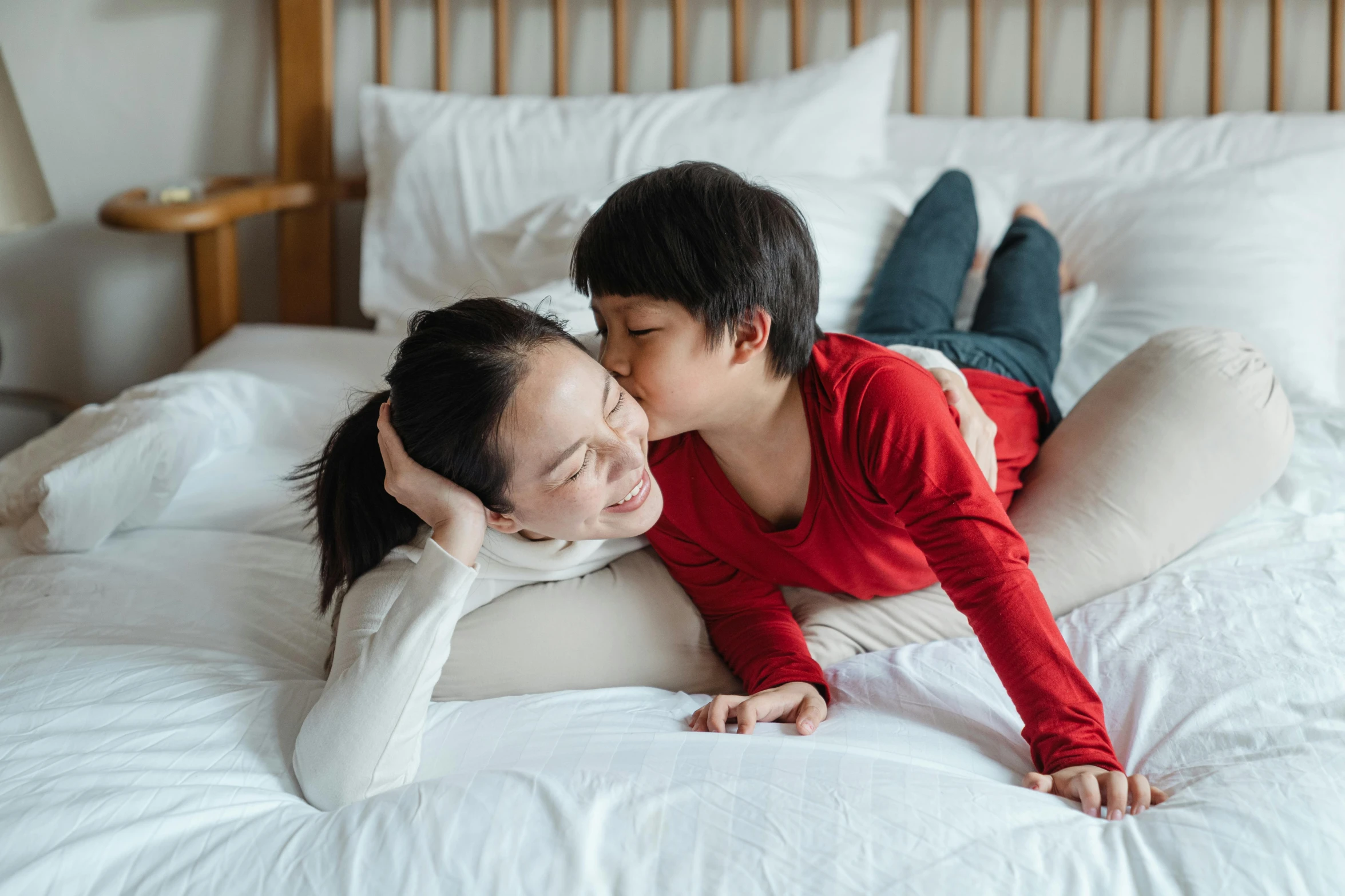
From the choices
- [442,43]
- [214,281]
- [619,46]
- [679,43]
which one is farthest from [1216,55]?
[214,281]

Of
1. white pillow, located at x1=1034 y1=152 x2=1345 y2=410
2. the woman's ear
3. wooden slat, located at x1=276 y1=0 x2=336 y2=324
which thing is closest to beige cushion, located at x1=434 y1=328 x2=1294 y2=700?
the woman's ear

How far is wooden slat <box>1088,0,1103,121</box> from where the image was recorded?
5.64 ft

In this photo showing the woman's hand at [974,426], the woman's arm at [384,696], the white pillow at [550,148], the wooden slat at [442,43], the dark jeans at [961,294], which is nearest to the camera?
the woman's arm at [384,696]

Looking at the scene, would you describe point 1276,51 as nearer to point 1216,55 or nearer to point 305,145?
point 1216,55

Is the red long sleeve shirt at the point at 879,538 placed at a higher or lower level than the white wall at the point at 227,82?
lower

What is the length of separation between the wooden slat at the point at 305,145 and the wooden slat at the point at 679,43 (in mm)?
589

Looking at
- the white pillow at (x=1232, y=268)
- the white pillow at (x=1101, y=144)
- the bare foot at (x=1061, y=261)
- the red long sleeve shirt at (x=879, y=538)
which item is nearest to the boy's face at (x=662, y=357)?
the red long sleeve shirt at (x=879, y=538)

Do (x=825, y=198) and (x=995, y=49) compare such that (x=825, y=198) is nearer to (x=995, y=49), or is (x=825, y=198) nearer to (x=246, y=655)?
(x=995, y=49)

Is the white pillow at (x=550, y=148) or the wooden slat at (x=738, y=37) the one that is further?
the wooden slat at (x=738, y=37)

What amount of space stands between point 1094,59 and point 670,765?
→ 1.52 meters

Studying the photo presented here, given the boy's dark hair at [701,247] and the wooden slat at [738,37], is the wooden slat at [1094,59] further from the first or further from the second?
the boy's dark hair at [701,247]

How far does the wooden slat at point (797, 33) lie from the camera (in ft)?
5.79

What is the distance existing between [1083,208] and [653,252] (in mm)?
919

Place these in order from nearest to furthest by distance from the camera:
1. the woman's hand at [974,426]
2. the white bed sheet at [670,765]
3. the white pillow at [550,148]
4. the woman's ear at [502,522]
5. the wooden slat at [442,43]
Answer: the white bed sheet at [670,765] → the woman's ear at [502,522] → the woman's hand at [974,426] → the white pillow at [550,148] → the wooden slat at [442,43]
